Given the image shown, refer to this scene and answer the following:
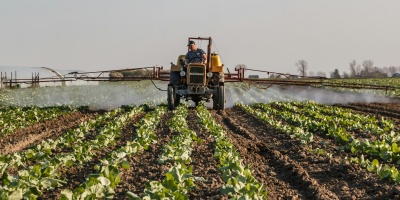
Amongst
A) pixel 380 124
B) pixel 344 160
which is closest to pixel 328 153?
pixel 344 160

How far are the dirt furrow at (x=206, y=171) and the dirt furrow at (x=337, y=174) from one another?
125 cm

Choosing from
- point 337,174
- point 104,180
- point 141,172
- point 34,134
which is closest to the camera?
point 104,180

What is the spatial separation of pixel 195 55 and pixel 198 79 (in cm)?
79

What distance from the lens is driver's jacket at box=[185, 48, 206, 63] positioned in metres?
19.5

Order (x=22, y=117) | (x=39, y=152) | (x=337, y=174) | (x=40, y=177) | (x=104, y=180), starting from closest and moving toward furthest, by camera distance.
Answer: (x=104, y=180) < (x=40, y=177) < (x=337, y=174) < (x=39, y=152) < (x=22, y=117)

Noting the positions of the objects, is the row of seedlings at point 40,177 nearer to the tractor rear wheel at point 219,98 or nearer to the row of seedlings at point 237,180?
the row of seedlings at point 237,180

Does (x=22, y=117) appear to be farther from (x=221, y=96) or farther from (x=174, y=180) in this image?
(x=174, y=180)

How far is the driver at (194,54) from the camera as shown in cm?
1944

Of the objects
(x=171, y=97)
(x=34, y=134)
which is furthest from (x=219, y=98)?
(x=34, y=134)

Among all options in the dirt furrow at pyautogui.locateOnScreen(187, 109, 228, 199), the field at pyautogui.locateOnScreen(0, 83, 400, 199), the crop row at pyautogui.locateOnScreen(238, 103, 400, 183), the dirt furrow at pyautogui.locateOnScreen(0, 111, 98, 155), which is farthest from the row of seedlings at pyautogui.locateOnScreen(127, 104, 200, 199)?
the dirt furrow at pyautogui.locateOnScreen(0, 111, 98, 155)

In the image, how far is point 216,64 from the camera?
20094mm

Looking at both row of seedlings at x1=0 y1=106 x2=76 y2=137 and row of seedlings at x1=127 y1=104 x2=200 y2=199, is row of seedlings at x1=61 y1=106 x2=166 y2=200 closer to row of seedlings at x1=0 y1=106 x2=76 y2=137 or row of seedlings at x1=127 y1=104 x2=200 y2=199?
row of seedlings at x1=127 y1=104 x2=200 y2=199

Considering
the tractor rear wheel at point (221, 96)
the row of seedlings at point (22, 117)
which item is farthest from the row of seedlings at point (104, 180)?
the tractor rear wheel at point (221, 96)

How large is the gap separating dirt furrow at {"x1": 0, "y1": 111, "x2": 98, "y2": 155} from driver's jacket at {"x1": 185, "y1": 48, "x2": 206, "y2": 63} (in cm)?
410
